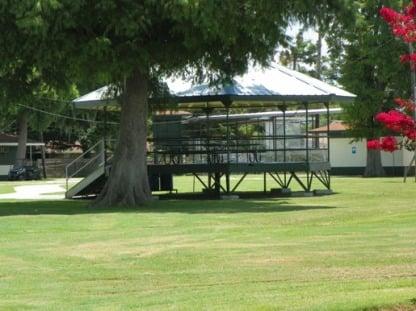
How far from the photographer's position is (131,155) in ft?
92.9

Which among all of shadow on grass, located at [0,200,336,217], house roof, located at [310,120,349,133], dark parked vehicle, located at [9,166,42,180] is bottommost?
shadow on grass, located at [0,200,336,217]

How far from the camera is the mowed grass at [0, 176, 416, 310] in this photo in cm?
969

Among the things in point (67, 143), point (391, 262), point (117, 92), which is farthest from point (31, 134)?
point (391, 262)

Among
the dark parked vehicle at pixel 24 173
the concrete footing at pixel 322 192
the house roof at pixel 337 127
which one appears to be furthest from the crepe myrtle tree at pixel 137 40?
the dark parked vehicle at pixel 24 173

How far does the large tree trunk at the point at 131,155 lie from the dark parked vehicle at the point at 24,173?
3818 centimetres

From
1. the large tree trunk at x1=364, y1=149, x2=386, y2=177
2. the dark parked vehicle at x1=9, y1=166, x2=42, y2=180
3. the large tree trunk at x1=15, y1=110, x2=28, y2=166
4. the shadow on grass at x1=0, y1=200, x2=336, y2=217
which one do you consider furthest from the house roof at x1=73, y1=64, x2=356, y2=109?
the large tree trunk at x1=15, y1=110, x2=28, y2=166

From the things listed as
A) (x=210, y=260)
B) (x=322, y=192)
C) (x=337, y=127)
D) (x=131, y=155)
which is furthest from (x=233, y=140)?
(x=337, y=127)

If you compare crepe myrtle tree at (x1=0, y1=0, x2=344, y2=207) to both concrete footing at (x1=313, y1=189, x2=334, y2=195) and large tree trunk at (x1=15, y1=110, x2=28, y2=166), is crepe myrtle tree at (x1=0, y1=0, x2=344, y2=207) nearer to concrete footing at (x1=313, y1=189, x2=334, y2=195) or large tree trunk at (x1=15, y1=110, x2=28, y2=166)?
concrete footing at (x1=313, y1=189, x2=334, y2=195)

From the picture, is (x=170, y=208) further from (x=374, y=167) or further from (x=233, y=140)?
(x=374, y=167)

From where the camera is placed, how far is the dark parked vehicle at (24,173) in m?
65.1

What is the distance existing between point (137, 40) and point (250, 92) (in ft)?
23.0

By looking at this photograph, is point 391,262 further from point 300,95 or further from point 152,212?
point 300,95

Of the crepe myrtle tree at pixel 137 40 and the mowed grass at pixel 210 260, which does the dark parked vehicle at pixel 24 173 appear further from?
the mowed grass at pixel 210 260

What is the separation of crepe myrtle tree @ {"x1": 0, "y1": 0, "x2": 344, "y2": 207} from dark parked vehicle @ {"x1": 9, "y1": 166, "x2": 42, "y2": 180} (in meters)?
38.2
